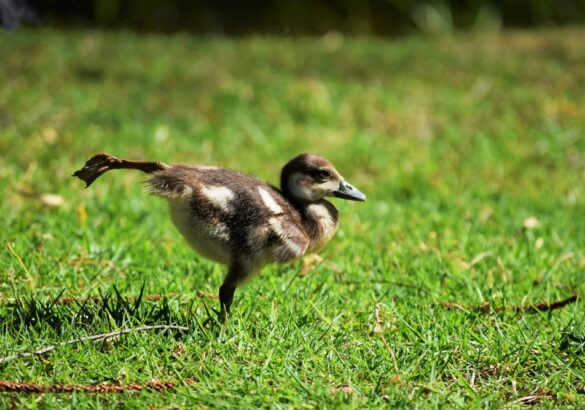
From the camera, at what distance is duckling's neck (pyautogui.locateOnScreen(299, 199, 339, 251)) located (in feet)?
10.9

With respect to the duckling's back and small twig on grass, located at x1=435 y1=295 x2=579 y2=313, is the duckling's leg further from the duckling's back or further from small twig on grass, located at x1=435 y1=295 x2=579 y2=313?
small twig on grass, located at x1=435 y1=295 x2=579 y2=313

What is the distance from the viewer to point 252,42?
9289mm

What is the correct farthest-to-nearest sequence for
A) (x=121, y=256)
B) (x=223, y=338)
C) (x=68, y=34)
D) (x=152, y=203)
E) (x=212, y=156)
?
(x=68, y=34)
(x=212, y=156)
(x=152, y=203)
(x=121, y=256)
(x=223, y=338)

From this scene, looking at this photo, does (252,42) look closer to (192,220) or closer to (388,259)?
(388,259)

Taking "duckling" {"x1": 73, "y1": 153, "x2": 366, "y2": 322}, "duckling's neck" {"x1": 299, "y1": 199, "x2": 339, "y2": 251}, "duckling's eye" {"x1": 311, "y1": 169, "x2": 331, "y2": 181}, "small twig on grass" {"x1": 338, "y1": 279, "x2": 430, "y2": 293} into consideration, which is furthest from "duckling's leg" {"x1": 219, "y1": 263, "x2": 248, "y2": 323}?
"small twig on grass" {"x1": 338, "y1": 279, "x2": 430, "y2": 293}

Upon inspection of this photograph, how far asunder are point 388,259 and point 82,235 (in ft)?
5.10

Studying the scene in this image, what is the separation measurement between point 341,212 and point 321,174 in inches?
75.5

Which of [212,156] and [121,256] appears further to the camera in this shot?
[212,156]

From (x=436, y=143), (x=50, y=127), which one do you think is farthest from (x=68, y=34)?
(x=436, y=143)

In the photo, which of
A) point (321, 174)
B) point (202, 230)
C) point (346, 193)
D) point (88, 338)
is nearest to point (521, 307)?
point (346, 193)

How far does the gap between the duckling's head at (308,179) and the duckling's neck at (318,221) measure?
0.11 ft

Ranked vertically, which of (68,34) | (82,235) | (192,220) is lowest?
(82,235)

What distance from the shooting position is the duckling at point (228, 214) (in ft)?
10.0

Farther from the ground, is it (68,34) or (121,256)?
(68,34)
